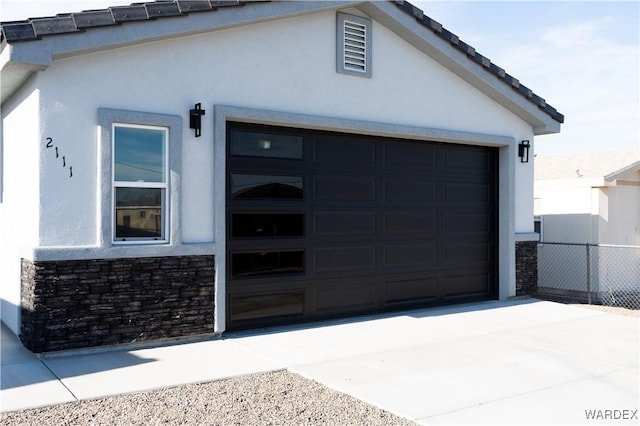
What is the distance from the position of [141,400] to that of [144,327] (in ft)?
6.71

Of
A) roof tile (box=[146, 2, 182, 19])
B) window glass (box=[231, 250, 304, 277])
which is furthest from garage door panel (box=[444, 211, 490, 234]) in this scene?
roof tile (box=[146, 2, 182, 19])

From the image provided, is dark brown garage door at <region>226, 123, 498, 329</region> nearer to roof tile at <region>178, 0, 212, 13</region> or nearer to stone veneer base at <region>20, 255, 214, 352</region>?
stone veneer base at <region>20, 255, 214, 352</region>

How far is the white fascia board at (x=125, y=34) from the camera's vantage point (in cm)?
654

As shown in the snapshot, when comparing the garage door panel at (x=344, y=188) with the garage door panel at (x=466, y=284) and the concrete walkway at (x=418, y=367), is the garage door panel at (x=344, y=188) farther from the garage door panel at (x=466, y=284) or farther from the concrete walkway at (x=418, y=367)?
the garage door panel at (x=466, y=284)

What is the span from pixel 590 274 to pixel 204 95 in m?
9.34

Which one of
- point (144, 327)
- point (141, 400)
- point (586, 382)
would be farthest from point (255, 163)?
point (586, 382)

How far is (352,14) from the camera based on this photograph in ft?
30.8

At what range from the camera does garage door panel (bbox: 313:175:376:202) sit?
30.2 ft

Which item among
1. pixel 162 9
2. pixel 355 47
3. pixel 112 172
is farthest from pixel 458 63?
pixel 112 172

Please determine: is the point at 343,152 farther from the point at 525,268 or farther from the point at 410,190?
the point at 525,268

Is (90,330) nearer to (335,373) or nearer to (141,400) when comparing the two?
(141,400)

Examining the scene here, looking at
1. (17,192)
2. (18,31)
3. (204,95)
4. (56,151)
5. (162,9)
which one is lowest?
(17,192)

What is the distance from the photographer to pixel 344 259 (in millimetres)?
9445

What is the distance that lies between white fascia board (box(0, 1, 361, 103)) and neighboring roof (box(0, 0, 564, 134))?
2 cm
